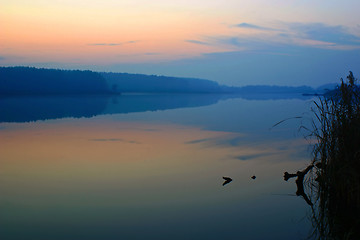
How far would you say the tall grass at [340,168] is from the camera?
5.70 metres

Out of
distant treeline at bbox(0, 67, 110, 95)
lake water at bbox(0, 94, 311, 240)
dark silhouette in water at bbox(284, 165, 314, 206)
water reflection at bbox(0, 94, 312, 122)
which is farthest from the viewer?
distant treeline at bbox(0, 67, 110, 95)

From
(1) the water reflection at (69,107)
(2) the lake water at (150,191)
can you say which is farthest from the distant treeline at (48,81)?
(2) the lake water at (150,191)

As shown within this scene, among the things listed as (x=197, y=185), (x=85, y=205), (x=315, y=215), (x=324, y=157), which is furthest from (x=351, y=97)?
(x=85, y=205)

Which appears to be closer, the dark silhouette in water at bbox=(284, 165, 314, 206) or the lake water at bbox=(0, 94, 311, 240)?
the lake water at bbox=(0, 94, 311, 240)

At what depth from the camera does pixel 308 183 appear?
25.4 feet

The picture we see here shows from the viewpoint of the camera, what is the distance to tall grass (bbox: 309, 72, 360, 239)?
224 inches

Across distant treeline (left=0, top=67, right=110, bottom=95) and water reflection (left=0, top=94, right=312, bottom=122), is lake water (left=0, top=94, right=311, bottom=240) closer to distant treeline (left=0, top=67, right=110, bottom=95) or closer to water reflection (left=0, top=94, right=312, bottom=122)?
water reflection (left=0, top=94, right=312, bottom=122)

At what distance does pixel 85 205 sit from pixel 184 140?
8.56 metres

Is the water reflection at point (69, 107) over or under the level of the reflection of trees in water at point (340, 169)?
over

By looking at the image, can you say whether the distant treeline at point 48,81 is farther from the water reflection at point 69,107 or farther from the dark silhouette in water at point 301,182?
the dark silhouette in water at point 301,182

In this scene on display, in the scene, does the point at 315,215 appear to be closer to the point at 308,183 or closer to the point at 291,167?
the point at 308,183

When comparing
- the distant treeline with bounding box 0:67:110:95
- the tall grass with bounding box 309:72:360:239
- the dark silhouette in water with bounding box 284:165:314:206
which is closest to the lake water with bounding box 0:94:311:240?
the dark silhouette in water with bounding box 284:165:314:206

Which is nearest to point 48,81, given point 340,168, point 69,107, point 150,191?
point 69,107

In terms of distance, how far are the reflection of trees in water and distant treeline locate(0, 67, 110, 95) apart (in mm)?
86391
